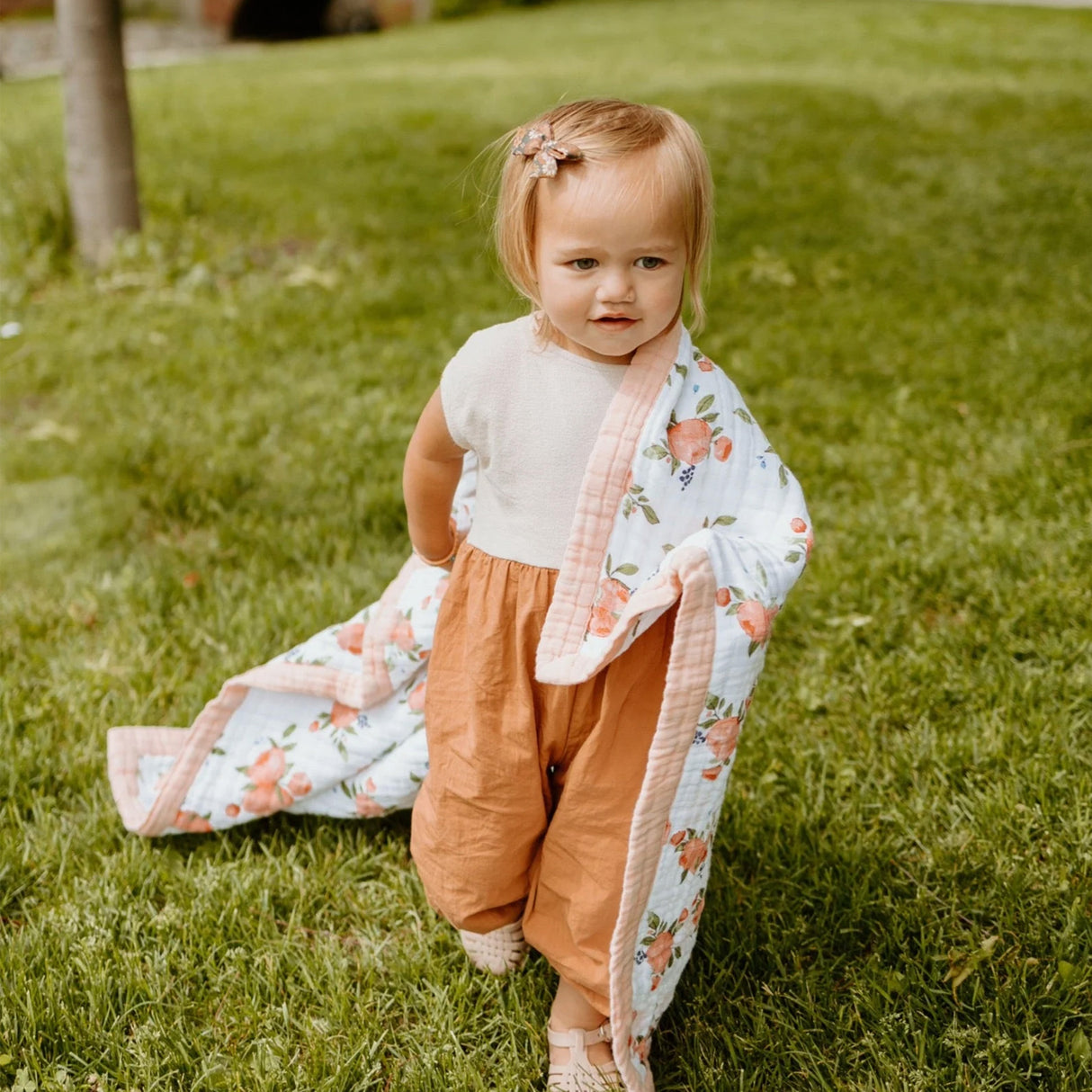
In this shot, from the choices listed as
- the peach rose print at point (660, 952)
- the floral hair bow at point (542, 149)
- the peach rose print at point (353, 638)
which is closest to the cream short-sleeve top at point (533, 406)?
the floral hair bow at point (542, 149)

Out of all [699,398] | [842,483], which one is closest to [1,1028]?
[699,398]

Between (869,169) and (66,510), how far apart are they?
522 centimetres

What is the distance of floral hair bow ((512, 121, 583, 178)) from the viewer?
4.99ft

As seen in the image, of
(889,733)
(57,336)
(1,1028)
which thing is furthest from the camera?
(57,336)

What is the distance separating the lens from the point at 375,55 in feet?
44.0

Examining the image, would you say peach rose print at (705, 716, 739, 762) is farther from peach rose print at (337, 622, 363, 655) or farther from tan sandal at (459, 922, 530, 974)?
peach rose print at (337, 622, 363, 655)

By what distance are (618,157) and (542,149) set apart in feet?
0.35

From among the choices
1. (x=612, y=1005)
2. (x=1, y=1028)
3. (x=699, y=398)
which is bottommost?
(x=1, y=1028)

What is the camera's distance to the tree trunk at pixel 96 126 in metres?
5.02

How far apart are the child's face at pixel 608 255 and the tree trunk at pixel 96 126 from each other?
14.0ft

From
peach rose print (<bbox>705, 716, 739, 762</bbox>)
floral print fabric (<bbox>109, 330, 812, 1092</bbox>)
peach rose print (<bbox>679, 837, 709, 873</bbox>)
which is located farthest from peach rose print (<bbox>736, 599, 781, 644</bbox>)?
peach rose print (<bbox>679, 837, 709, 873</bbox>)

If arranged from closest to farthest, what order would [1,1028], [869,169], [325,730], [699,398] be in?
[699,398] < [1,1028] < [325,730] < [869,169]

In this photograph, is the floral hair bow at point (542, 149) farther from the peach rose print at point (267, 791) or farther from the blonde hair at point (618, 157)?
the peach rose print at point (267, 791)

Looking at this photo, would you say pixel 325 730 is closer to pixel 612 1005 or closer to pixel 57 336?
pixel 612 1005
